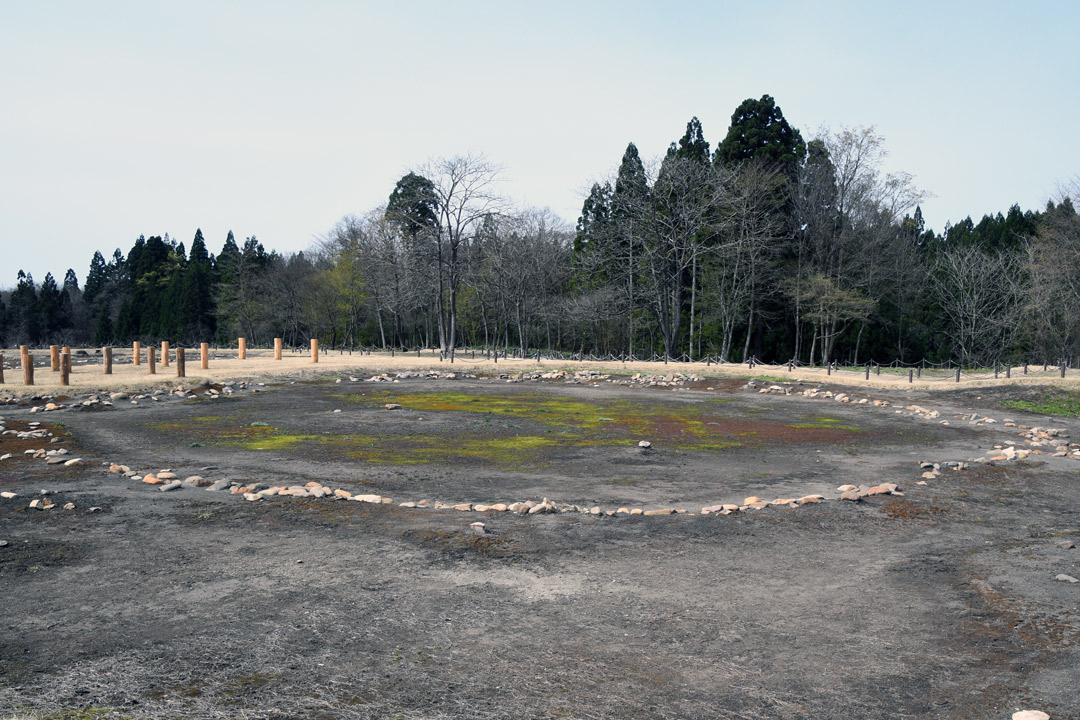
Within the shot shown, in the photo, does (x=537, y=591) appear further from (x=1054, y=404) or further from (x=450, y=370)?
(x=450, y=370)

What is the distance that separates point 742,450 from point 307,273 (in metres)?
61.5

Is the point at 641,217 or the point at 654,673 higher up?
the point at 641,217

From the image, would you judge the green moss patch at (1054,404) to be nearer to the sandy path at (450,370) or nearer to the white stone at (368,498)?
the sandy path at (450,370)

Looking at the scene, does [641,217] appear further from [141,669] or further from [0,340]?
[0,340]

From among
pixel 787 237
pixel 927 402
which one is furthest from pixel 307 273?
pixel 927 402

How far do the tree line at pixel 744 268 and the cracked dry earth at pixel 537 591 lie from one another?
2986cm

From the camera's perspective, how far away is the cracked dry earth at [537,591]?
4223mm

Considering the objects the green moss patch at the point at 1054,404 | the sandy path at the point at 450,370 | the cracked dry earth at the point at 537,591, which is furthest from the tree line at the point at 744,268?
the cracked dry earth at the point at 537,591

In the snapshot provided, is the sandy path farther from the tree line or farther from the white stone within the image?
the white stone

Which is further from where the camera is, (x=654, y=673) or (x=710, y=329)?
(x=710, y=329)

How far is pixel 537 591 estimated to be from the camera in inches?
232

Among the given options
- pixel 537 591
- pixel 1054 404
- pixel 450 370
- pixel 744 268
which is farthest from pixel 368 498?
pixel 744 268

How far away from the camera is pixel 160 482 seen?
31.4ft

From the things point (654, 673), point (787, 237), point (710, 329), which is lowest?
point (654, 673)
